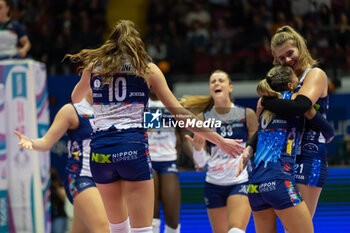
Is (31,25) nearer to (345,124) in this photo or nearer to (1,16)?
(1,16)

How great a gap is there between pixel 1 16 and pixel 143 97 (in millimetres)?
5498

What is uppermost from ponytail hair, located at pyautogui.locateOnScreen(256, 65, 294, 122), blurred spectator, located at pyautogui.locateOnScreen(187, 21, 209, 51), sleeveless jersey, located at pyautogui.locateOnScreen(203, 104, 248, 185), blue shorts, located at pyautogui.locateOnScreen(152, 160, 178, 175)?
blurred spectator, located at pyautogui.locateOnScreen(187, 21, 209, 51)

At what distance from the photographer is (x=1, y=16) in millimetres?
8414

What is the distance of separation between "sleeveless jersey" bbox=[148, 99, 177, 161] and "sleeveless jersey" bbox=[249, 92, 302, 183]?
2.74 metres

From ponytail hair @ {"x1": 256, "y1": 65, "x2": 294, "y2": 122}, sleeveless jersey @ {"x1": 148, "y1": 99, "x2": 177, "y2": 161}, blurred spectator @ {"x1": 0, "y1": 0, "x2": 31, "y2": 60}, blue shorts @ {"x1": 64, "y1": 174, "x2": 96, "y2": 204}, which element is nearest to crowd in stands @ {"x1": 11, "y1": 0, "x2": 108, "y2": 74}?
blurred spectator @ {"x1": 0, "y1": 0, "x2": 31, "y2": 60}

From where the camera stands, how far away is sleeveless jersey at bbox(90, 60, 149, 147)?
12.0 ft

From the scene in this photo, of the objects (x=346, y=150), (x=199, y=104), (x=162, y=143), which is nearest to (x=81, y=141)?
(x=199, y=104)

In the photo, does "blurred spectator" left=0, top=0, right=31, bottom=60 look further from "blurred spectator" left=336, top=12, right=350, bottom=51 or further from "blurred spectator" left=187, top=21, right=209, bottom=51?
"blurred spectator" left=336, top=12, right=350, bottom=51

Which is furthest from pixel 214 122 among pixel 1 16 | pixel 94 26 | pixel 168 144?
pixel 94 26

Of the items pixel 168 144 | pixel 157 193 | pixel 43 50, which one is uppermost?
pixel 43 50

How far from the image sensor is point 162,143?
22.1 feet

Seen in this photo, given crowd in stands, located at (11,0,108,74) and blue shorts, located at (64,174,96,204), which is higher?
crowd in stands, located at (11,0,108,74)

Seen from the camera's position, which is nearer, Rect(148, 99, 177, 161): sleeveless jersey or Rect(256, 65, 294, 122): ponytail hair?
Rect(256, 65, 294, 122): ponytail hair

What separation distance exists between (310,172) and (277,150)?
1.39 ft
